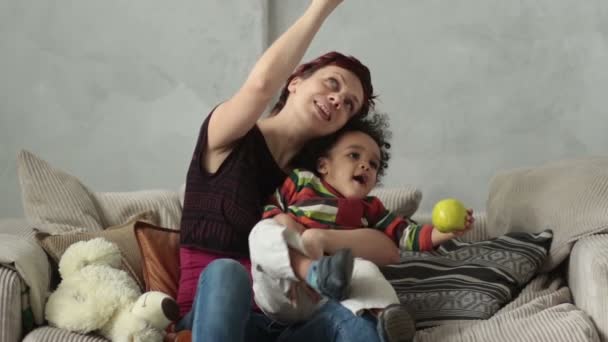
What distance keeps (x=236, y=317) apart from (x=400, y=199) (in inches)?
41.9

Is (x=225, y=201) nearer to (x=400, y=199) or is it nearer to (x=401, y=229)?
(x=401, y=229)

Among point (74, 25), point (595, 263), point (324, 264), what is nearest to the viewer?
point (324, 264)

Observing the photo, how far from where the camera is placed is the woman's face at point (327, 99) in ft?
6.25

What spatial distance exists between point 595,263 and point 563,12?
5.79ft

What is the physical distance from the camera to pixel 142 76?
3248mm

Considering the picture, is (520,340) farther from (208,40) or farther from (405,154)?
(208,40)

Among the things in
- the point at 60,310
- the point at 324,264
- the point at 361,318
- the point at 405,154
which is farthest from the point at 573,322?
the point at 405,154

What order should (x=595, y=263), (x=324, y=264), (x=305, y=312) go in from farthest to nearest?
(x=595, y=263), (x=305, y=312), (x=324, y=264)

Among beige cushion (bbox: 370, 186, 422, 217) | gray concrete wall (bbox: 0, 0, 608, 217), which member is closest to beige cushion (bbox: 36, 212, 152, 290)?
beige cushion (bbox: 370, 186, 422, 217)

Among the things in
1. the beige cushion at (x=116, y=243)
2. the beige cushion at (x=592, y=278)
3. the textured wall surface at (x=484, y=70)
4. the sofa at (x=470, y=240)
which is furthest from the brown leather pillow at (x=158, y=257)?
the textured wall surface at (x=484, y=70)

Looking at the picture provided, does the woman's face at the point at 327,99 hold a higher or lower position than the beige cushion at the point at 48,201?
higher

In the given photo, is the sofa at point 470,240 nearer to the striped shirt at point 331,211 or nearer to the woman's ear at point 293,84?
the striped shirt at point 331,211

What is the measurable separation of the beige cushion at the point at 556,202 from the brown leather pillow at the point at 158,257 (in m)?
0.97

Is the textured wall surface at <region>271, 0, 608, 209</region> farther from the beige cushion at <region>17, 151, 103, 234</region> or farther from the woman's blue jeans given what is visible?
the woman's blue jeans
